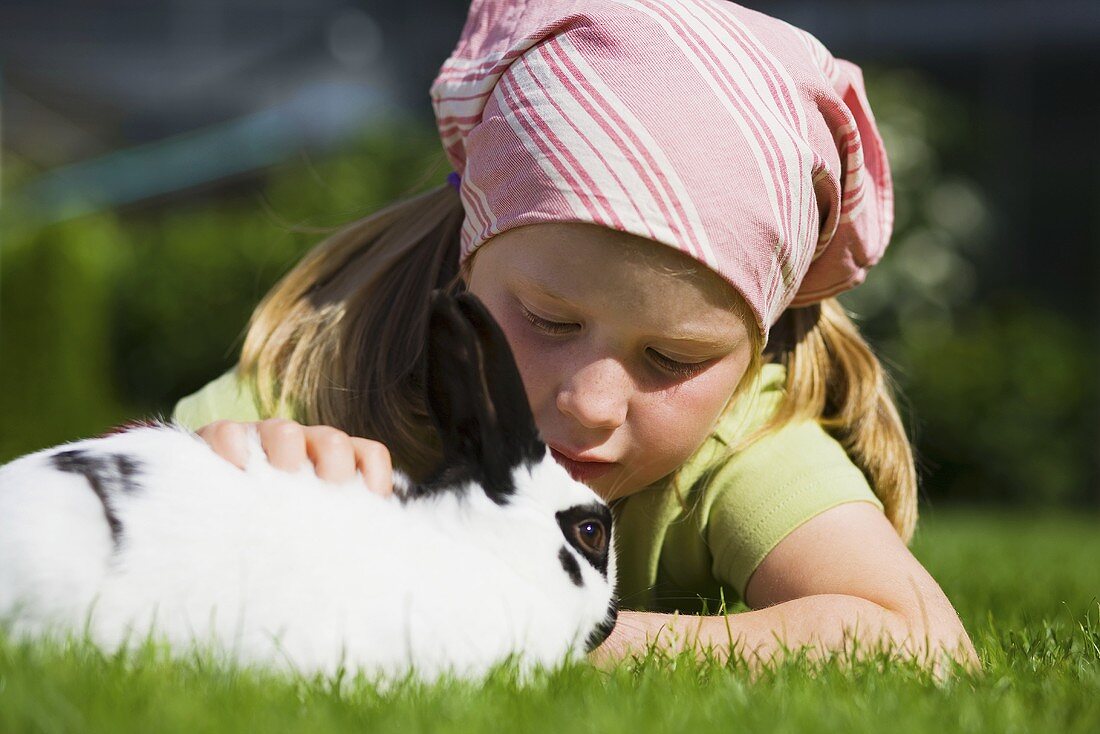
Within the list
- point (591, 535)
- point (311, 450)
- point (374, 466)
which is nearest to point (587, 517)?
point (591, 535)

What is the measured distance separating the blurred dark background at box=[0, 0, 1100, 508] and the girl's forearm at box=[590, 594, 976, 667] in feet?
13.4

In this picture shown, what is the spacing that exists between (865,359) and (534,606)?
167 centimetres

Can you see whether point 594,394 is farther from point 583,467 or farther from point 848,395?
point 848,395

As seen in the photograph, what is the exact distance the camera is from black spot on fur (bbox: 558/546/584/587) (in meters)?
1.91

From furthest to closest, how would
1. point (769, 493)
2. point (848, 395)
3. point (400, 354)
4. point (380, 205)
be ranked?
point (380, 205)
point (848, 395)
point (400, 354)
point (769, 493)

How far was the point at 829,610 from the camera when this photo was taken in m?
2.36

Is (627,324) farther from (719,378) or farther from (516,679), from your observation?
(516,679)

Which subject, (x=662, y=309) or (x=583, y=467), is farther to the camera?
(x=583, y=467)

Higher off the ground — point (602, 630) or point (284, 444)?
point (284, 444)

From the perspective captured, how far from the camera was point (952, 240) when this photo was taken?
10219mm

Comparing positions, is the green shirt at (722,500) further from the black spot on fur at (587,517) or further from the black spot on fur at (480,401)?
the black spot on fur at (480,401)

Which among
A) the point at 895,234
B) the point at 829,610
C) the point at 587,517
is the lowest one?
the point at 895,234

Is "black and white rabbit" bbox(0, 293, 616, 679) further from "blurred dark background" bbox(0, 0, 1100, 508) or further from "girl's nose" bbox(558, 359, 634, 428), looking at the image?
"blurred dark background" bbox(0, 0, 1100, 508)

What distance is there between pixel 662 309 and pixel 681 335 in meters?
0.07
